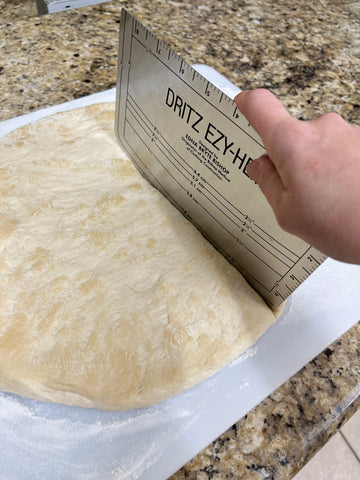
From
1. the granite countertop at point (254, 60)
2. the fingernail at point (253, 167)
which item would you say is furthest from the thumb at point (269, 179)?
the granite countertop at point (254, 60)

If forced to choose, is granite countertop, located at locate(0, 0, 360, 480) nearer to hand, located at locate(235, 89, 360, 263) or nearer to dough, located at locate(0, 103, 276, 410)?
dough, located at locate(0, 103, 276, 410)

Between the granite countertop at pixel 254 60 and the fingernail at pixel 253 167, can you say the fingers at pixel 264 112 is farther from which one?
the granite countertop at pixel 254 60

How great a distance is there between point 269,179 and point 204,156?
21cm

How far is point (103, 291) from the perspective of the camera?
581mm

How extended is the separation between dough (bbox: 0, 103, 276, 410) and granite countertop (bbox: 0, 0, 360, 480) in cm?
15

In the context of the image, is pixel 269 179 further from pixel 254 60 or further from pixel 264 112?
pixel 254 60

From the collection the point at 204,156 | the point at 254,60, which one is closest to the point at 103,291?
the point at 204,156

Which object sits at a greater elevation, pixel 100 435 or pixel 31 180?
pixel 31 180

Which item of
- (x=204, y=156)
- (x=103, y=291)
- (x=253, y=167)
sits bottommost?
(x=103, y=291)

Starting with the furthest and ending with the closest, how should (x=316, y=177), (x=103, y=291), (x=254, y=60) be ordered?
(x=254, y=60) → (x=103, y=291) → (x=316, y=177)

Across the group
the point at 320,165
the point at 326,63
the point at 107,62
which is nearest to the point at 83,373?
the point at 320,165

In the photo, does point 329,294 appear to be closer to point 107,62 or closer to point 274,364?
point 274,364

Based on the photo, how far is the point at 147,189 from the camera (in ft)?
2.37

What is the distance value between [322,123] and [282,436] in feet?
1.54
